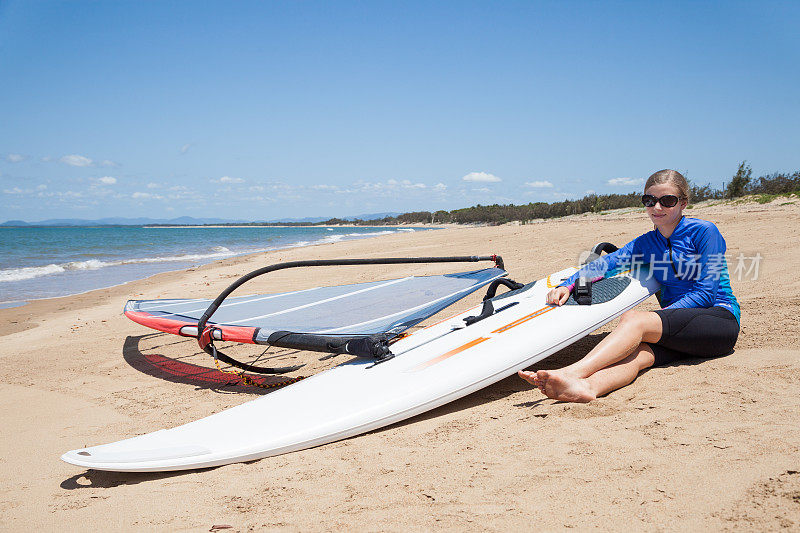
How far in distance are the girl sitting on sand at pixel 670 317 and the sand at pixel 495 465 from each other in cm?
9

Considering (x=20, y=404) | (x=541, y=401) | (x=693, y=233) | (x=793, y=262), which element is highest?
(x=693, y=233)

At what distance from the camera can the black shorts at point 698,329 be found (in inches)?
99.7

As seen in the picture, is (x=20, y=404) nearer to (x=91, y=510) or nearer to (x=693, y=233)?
(x=91, y=510)

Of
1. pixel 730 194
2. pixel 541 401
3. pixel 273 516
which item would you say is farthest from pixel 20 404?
pixel 730 194

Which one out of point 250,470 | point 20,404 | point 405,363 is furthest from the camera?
point 20,404

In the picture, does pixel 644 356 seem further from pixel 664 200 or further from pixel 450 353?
pixel 450 353

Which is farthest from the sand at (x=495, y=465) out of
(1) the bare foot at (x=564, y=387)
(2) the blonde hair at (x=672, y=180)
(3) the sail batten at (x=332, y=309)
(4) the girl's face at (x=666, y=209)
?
(2) the blonde hair at (x=672, y=180)

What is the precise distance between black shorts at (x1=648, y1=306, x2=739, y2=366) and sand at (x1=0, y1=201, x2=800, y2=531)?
143 millimetres

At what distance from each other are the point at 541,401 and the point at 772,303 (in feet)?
8.82

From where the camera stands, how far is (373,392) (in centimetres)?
255

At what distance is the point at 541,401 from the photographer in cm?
247

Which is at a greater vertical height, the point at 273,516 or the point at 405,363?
the point at 405,363

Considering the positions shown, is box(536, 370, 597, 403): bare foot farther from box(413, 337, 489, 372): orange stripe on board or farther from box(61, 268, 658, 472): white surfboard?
box(413, 337, 489, 372): orange stripe on board

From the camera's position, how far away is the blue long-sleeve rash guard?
2.60 metres
